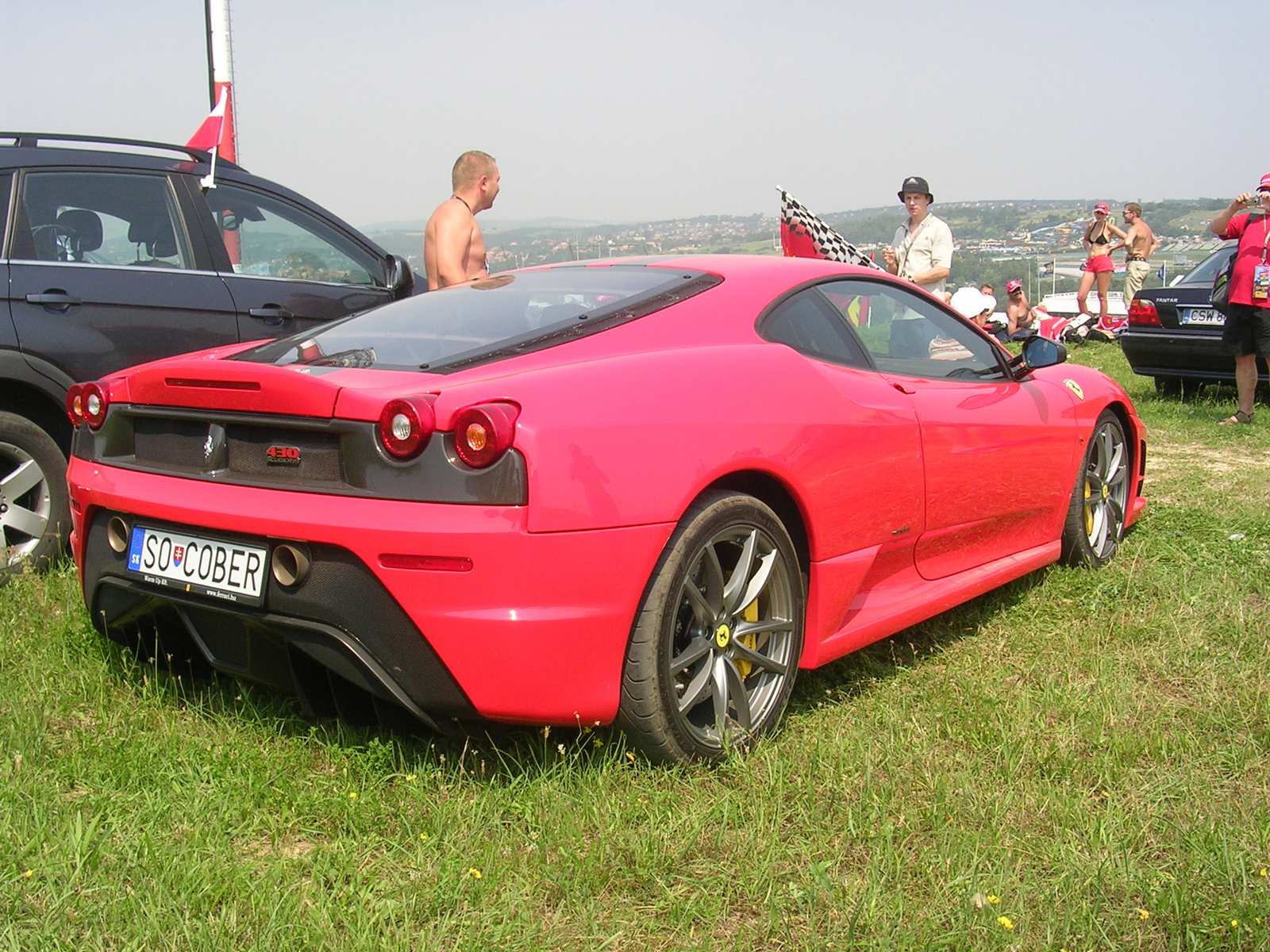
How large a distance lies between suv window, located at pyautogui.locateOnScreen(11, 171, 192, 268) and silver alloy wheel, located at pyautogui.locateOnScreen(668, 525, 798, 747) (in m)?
3.05

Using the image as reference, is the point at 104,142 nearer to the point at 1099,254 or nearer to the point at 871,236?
the point at 871,236

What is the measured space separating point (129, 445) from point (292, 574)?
733 millimetres

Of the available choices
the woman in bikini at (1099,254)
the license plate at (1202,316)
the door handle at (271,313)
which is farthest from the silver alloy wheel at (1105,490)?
the woman in bikini at (1099,254)

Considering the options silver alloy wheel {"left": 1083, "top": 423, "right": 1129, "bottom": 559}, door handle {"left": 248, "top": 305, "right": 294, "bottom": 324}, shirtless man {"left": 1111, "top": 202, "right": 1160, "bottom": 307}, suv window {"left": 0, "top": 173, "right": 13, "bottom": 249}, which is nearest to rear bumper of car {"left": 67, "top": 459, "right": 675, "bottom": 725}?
suv window {"left": 0, "top": 173, "right": 13, "bottom": 249}

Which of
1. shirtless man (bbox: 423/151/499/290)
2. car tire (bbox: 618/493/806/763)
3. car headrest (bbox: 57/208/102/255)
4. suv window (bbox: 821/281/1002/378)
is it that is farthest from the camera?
shirtless man (bbox: 423/151/499/290)

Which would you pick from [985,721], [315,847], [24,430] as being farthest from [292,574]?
[24,430]

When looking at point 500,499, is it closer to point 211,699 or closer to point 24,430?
point 211,699

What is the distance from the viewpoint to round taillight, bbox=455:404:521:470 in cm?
245

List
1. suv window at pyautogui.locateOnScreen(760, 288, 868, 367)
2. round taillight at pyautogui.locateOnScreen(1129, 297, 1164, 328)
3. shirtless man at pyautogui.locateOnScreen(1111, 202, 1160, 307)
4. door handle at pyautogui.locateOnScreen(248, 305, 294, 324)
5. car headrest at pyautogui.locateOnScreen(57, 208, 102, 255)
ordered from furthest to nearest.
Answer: shirtless man at pyautogui.locateOnScreen(1111, 202, 1160, 307), round taillight at pyautogui.locateOnScreen(1129, 297, 1164, 328), door handle at pyautogui.locateOnScreen(248, 305, 294, 324), car headrest at pyautogui.locateOnScreen(57, 208, 102, 255), suv window at pyautogui.locateOnScreen(760, 288, 868, 367)

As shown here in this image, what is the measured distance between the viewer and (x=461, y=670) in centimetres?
251

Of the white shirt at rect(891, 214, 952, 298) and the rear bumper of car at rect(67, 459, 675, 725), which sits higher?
the white shirt at rect(891, 214, 952, 298)

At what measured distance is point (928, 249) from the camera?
823cm

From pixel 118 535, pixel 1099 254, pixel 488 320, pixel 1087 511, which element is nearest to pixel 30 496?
pixel 118 535

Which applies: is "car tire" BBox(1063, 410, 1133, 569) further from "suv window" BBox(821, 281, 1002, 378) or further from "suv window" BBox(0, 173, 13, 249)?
"suv window" BBox(0, 173, 13, 249)
